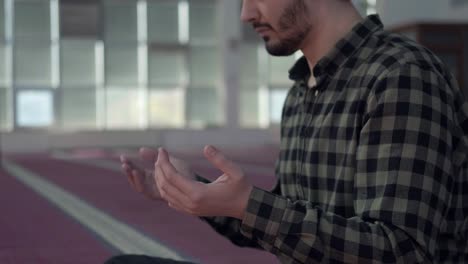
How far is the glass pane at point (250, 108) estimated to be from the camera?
13984 mm

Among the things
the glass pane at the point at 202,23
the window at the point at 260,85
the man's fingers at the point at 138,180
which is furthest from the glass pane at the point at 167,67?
the man's fingers at the point at 138,180

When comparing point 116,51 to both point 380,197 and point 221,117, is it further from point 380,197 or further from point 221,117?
point 380,197

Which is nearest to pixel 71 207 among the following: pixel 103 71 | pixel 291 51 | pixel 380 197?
pixel 291 51

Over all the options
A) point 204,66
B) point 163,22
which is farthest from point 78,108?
point 204,66

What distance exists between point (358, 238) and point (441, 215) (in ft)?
0.43

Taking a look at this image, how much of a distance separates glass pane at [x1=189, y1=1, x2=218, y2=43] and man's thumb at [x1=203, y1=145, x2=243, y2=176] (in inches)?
515

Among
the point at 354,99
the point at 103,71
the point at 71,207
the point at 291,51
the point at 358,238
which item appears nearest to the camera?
the point at 358,238

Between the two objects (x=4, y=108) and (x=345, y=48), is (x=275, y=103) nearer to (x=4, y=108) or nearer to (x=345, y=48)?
(x=4, y=108)

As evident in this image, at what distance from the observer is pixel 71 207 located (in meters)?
3.88

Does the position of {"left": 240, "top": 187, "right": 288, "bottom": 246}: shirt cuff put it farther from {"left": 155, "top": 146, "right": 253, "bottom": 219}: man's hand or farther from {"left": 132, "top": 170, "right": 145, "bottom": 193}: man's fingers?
{"left": 132, "top": 170, "right": 145, "bottom": 193}: man's fingers

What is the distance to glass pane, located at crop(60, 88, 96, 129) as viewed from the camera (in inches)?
525

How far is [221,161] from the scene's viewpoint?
1016 millimetres

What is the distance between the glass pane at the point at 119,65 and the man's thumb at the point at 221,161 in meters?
12.7

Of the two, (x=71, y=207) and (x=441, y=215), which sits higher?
(x=441, y=215)
